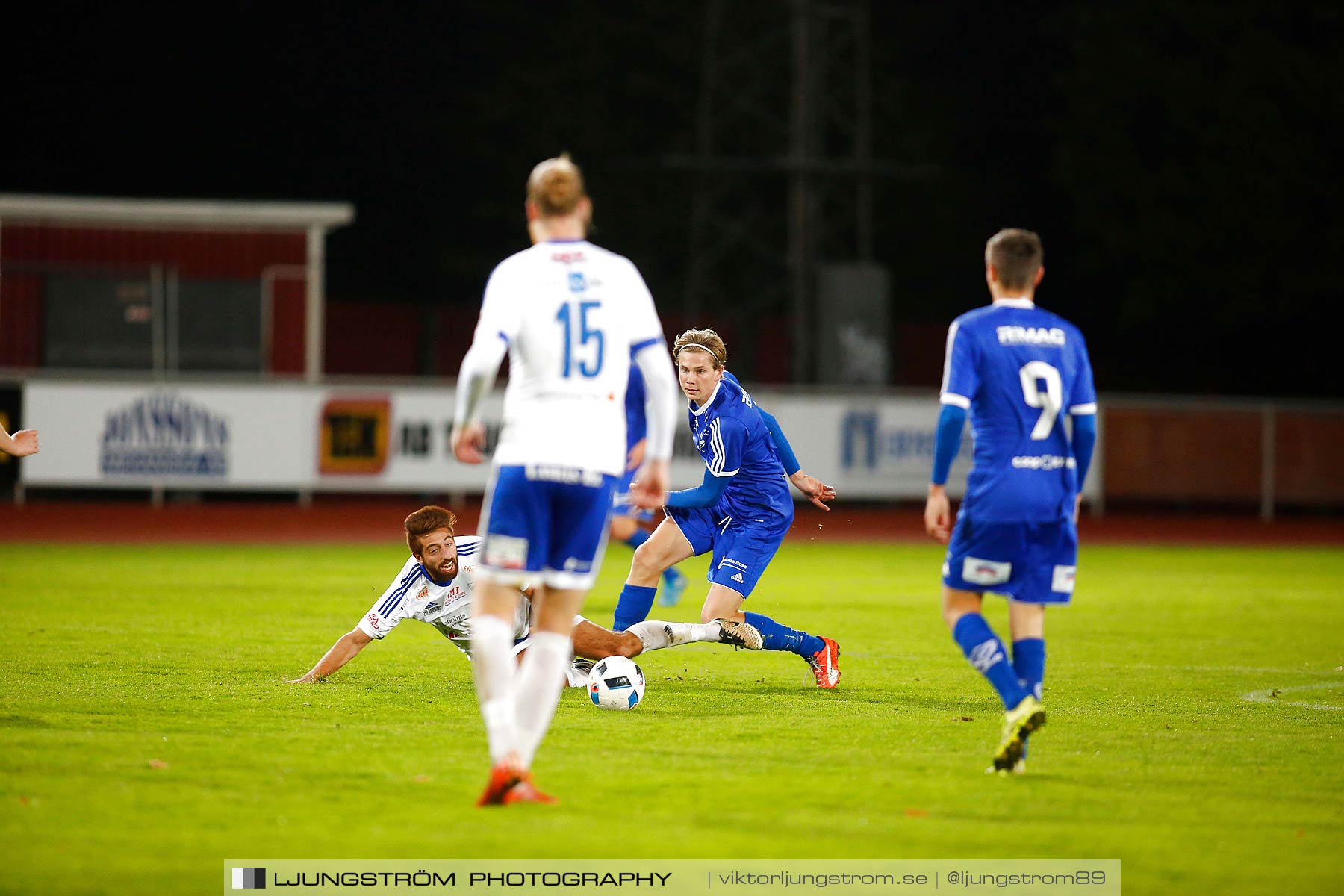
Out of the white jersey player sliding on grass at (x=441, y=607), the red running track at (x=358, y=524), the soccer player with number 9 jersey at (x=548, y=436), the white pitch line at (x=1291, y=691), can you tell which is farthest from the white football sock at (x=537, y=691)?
the red running track at (x=358, y=524)

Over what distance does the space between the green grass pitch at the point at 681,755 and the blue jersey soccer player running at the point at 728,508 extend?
0.36 metres

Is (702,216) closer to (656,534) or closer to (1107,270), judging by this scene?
(1107,270)

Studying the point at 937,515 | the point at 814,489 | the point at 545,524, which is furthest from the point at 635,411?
the point at 545,524

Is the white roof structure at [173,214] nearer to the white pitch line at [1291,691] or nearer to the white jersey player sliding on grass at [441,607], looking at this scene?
the white jersey player sliding on grass at [441,607]

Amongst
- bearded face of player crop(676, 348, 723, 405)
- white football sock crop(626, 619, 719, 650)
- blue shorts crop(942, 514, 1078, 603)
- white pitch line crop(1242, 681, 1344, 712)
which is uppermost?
bearded face of player crop(676, 348, 723, 405)

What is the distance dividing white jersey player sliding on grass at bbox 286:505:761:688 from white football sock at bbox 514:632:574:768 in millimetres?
1999

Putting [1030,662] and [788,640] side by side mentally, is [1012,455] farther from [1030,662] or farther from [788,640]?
[788,640]

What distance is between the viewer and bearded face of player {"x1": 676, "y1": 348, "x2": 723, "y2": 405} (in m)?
8.60

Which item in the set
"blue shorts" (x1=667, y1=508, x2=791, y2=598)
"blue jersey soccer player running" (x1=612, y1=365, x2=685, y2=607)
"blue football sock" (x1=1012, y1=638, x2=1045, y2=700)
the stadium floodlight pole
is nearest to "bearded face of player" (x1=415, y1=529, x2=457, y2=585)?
"blue jersey soccer player running" (x1=612, y1=365, x2=685, y2=607)

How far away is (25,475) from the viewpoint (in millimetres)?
22078

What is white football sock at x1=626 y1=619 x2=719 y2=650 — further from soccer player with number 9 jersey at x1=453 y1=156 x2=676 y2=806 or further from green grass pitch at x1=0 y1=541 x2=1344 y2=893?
soccer player with number 9 jersey at x1=453 y1=156 x2=676 y2=806

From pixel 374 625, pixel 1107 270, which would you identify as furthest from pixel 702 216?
pixel 374 625

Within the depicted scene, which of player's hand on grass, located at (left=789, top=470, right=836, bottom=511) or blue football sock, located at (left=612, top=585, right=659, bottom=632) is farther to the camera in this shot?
blue football sock, located at (left=612, top=585, right=659, bottom=632)

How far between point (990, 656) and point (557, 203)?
237 cm
